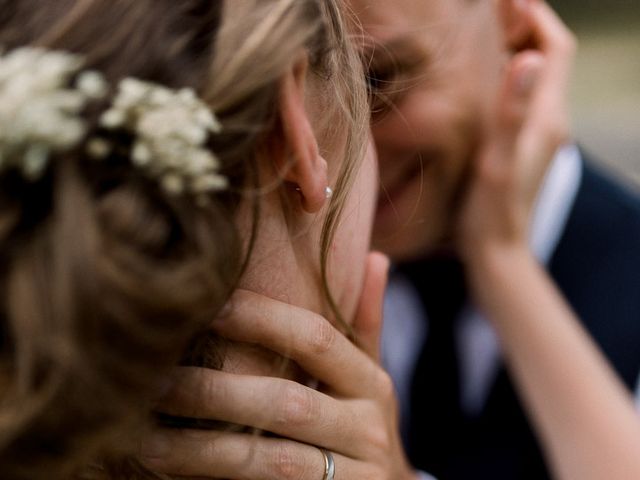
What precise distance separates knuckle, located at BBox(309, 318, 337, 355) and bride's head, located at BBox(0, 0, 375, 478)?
0.16 metres

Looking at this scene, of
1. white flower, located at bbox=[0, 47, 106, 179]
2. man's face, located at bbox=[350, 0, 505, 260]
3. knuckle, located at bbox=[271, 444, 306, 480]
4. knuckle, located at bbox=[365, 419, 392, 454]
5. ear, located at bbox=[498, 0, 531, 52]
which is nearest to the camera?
white flower, located at bbox=[0, 47, 106, 179]

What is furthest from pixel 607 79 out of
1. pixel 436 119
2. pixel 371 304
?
pixel 371 304

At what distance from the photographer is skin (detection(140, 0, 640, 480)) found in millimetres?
728

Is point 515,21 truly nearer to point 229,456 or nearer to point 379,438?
point 379,438

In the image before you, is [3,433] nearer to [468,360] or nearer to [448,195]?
[448,195]

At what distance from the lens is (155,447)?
27.5 inches

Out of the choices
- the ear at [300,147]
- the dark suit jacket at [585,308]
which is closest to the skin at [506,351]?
the ear at [300,147]

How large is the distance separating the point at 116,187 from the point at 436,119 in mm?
1008

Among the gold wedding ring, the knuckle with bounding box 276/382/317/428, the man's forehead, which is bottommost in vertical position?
the gold wedding ring

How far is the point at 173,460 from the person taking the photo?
703 mm

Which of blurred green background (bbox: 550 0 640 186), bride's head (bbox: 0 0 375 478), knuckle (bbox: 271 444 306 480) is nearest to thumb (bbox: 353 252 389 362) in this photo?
knuckle (bbox: 271 444 306 480)

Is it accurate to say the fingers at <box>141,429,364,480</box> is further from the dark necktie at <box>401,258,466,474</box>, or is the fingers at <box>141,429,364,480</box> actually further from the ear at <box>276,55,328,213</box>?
the dark necktie at <box>401,258,466,474</box>

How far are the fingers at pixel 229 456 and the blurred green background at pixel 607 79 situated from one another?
3.93 m

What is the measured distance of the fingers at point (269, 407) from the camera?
687 mm
